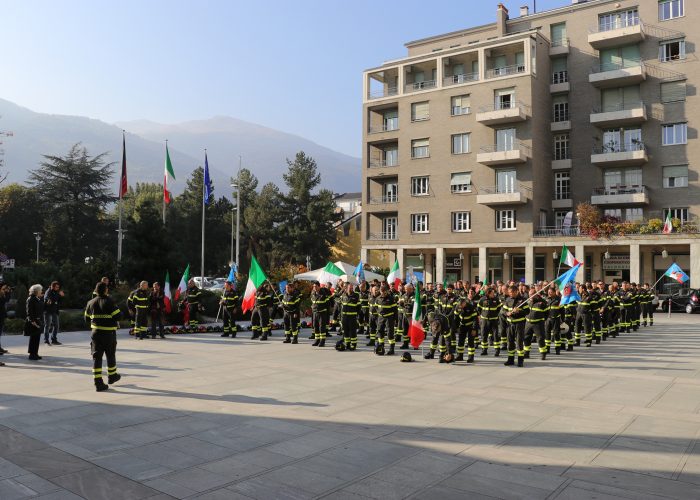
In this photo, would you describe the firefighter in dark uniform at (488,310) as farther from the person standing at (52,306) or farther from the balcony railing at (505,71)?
the balcony railing at (505,71)

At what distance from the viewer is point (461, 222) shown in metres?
50.9

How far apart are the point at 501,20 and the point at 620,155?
16.7 metres

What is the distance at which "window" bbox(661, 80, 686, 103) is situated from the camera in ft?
146

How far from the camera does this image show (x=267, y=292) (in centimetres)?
2038

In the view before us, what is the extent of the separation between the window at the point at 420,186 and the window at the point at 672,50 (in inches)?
813

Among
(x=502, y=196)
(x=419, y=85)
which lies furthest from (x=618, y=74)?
(x=419, y=85)

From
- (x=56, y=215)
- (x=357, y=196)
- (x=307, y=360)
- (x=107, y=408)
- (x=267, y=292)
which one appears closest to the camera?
(x=107, y=408)

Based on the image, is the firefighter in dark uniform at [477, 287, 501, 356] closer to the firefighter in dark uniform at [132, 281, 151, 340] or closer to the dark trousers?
the dark trousers

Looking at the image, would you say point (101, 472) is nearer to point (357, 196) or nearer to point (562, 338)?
point (562, 338)

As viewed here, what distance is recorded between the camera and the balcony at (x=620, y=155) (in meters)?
44.8

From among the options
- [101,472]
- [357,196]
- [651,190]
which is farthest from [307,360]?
[357,196]

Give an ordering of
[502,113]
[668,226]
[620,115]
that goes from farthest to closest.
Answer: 1. [502,113]
2. [620,115]
3. [668,226]

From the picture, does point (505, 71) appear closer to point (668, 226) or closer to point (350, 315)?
point (668, 226)

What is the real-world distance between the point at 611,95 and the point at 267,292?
3913 centimetres
